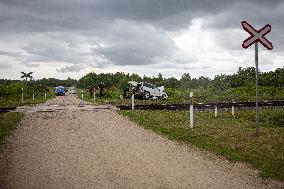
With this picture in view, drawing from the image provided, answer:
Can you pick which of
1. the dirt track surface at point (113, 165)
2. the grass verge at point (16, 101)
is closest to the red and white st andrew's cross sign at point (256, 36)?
the dirt track surface at point (113, 165)

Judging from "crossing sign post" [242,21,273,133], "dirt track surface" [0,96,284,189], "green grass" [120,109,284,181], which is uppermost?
"crossing sign post" [242,21,273,133]

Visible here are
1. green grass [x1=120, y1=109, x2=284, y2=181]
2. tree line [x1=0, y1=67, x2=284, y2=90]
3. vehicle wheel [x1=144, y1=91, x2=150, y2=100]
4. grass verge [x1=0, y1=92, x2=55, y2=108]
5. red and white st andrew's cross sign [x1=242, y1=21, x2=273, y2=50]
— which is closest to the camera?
green grass [x1=120, y1=109, x2=284, y2=181]

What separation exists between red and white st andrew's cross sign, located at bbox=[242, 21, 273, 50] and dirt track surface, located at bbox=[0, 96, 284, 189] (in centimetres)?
379

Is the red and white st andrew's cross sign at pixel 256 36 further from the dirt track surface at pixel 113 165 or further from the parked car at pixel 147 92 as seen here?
the parked car at pixel 147 92

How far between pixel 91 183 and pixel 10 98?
37.8 metres

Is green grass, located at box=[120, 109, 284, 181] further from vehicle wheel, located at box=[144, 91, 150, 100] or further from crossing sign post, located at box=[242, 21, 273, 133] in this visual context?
vehicle wheel, located at box=[144, 91, 150, 100]

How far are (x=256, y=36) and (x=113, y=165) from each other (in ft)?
19.5

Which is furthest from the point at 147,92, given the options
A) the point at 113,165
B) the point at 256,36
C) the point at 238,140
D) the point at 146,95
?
the point at 113,165

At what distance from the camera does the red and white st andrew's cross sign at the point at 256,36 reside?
9391 mm

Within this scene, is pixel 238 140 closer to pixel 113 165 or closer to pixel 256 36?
pixel 256 36

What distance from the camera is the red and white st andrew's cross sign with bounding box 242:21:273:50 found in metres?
9.39

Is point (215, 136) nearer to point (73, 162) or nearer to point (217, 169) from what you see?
point (217, 169)

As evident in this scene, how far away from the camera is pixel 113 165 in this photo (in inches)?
257

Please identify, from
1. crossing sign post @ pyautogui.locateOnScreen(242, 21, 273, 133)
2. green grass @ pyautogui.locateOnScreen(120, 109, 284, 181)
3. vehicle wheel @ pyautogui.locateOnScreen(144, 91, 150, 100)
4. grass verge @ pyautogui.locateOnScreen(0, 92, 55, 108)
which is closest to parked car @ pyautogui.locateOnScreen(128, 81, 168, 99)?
vehicle wheel @ pyautogui.locateOnScreen(144, 91, 150, 100)
